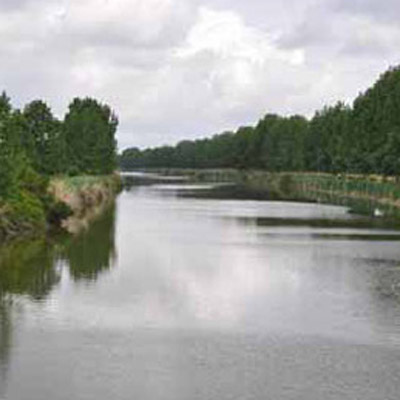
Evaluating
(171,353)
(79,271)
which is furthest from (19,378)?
(79,271)

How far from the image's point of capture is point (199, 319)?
27938 mm

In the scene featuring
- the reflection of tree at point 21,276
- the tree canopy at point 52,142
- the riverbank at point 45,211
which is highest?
the tree canopy at point 52,142

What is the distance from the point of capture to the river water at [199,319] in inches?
815

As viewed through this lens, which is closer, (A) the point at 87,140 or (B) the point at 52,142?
(B) the point at 52,142

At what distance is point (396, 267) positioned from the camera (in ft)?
131

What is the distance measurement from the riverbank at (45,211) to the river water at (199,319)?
315cm

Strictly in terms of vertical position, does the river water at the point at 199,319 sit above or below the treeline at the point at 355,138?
below

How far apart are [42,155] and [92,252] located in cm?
3316

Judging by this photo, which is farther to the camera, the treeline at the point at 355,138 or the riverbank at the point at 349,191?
the treeline at the point at 355,138

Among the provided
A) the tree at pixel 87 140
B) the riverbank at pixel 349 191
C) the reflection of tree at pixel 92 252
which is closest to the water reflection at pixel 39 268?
the reflection of tree at pixel 92 252

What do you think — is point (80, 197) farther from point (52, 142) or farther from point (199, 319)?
point (199, 319)

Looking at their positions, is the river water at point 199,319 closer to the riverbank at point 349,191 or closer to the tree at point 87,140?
the riverbank at point 349,191

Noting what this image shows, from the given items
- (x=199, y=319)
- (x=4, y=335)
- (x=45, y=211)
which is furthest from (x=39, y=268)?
(x=45, y=211)

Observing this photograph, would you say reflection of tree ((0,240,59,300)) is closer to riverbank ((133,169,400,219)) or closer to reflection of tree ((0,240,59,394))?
reflection of tree ((0,240,59,394))
